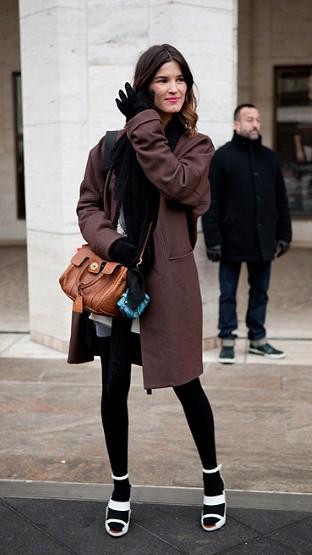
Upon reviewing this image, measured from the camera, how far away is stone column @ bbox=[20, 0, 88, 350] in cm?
631

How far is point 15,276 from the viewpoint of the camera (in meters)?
10.5

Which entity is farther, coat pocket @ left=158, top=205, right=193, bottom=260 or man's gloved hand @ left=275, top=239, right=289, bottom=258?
man's gloved hand @ left=275, top=239, right=289, bottom=258

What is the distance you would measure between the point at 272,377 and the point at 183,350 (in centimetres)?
270

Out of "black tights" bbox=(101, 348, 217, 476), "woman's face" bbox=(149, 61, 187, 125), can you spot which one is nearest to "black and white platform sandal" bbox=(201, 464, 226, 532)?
"black tights" bbox=(101, 348, 217, 476)

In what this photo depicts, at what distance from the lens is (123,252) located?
3.27 m

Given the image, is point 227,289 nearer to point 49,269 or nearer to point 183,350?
point 49,269

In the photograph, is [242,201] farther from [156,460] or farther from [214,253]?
[156,460]

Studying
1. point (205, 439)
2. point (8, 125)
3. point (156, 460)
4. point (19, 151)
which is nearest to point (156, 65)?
point (205, 439)

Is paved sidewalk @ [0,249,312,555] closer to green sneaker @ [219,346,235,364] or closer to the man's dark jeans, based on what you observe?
green sneaker @ [219,346,235,364]

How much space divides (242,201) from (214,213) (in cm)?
24

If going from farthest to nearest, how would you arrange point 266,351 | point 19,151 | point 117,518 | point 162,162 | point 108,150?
point 19,151
point 266,351
point 117,518
point 108,150
point 162,162

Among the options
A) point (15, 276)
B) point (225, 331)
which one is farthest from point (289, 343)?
point (15, 276)

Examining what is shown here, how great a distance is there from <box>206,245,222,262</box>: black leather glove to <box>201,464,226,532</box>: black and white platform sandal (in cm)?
278

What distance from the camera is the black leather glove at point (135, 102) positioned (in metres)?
3.22
